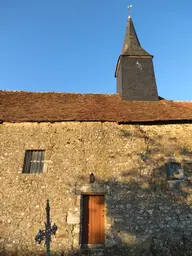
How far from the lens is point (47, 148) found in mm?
9273

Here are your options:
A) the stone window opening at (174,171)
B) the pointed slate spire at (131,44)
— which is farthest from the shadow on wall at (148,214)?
the pointed slate spire at (131,44)

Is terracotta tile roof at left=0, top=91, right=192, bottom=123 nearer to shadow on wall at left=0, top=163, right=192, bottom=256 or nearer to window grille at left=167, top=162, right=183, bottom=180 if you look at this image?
window grille at left=167, top=162, right=183, bottom=180

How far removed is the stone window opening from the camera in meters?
8.91

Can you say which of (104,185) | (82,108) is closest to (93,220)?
(104,185)

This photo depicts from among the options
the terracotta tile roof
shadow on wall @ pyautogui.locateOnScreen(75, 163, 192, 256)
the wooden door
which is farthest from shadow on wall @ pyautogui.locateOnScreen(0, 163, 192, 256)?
the terracotta tile roof

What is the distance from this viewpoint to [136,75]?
12.9m

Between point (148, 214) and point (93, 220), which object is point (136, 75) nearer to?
point (148, 214)

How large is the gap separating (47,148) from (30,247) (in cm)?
349

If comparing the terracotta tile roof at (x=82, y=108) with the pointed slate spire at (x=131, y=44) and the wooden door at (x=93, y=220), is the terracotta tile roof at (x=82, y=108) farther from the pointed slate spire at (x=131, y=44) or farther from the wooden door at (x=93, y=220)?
the wooden door at (x=93, y=220)

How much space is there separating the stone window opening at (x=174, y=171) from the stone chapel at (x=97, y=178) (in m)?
0.04

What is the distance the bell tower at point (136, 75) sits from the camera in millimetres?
12117

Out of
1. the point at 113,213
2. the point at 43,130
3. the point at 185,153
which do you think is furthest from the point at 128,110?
the point at 113,213

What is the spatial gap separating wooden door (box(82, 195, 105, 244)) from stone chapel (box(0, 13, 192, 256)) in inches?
1.3

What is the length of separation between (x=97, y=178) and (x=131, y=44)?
943cm
